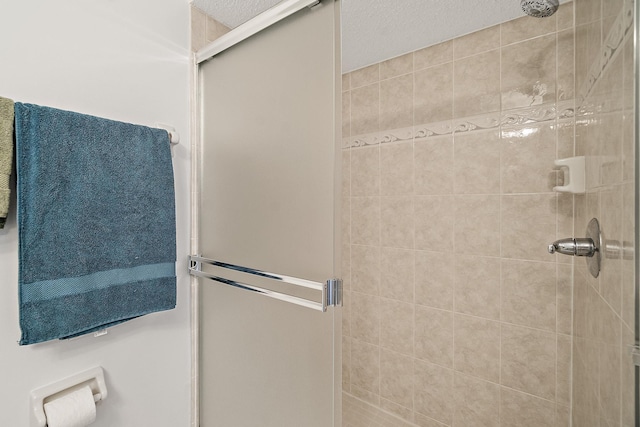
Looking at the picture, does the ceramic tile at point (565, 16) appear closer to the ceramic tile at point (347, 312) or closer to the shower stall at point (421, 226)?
the shower stall at point (421, 226)

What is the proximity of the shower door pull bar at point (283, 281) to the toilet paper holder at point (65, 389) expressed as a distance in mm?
396

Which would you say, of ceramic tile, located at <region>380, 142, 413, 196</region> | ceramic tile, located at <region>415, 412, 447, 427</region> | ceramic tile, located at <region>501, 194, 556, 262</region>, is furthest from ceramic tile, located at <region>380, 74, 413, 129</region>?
ceramic tile, located at <region>415, 412, 447, 427</region>

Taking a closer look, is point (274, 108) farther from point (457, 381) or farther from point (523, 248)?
point (457, 381)

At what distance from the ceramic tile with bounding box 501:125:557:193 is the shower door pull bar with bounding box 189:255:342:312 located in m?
1.07

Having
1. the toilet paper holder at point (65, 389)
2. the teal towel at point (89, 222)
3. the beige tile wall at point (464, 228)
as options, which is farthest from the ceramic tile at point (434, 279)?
the toilet paper holder at point (65, 389)

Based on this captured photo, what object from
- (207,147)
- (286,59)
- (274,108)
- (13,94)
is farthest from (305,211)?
(13,94)

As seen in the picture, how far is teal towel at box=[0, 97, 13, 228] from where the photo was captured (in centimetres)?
62

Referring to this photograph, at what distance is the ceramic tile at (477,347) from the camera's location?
4.44 feet

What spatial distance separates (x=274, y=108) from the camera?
844mm

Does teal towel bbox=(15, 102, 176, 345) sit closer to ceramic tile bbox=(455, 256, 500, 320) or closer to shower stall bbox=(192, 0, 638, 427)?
shower stall bbox=(192, 0, 638, 427)

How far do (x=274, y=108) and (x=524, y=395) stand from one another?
1590 millimetres

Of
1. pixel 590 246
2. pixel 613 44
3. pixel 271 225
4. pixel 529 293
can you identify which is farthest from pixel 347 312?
pixel 613 44

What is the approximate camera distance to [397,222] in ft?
5.42

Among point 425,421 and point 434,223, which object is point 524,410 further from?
point 434,223
